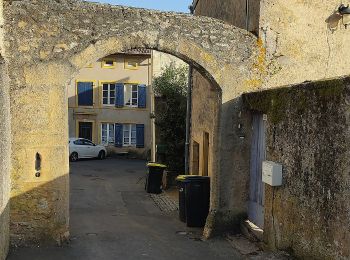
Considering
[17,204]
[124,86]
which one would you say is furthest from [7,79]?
[124,86]

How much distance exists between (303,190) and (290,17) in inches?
169

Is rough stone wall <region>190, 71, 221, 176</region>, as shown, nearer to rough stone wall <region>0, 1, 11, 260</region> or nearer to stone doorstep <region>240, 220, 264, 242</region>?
stone doorstep <region>240, 220, 264, 242</region>

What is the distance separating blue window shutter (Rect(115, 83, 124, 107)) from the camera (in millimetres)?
27719

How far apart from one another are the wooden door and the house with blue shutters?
18979mm

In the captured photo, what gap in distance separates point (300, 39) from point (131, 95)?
19690 millimetres

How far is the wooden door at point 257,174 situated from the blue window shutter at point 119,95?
64.7ft

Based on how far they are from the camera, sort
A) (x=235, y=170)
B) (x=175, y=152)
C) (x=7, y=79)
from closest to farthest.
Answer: (x=7, y=79) → (x=235, y=170) → (x=175, y=152)

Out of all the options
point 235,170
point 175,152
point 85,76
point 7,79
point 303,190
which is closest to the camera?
point 303,190

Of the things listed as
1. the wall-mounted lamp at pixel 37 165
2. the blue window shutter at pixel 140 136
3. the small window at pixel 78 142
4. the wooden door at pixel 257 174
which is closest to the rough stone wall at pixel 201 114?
the wooden door at pixel 257 174

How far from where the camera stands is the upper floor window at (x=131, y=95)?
27891mm

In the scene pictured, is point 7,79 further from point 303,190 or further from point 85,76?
point 85,76

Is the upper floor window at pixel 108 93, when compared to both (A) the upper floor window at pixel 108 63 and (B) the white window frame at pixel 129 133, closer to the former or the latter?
(A) the upper floor window at pixel 108 63

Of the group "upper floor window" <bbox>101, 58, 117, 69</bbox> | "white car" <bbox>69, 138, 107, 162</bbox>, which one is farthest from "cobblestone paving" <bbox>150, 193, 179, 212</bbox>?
"upper floor window" <bbox>101, 58, 117, 69</bbox>

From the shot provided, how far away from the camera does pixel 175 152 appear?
639 inches
